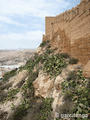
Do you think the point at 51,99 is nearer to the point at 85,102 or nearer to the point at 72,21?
the point at 85,102

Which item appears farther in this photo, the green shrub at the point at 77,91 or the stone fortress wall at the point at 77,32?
the stone fortress wall at the point at 77,32

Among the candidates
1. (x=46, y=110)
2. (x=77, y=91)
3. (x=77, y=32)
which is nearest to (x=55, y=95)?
(x=46, y=110)

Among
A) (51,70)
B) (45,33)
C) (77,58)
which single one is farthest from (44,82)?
(45,33)

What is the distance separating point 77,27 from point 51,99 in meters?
3.88

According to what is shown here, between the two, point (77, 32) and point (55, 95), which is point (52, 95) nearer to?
point (55, 95)

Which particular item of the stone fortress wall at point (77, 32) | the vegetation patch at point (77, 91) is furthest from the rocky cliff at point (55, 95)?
the stone fortress wall at point (77, 32)

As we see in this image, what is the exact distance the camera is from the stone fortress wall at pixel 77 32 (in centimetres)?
532

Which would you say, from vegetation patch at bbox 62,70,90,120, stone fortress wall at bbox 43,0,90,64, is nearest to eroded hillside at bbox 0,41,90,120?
vegetation patch at bbox 62,70,90,120

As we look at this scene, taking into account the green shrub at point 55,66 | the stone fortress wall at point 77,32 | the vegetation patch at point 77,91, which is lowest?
the vegetation patch at point 77,91

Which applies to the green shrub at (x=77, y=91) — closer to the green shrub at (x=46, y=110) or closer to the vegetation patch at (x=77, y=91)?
the vegetation patch at (x=77, y=91)

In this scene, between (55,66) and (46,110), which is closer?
(46,110)

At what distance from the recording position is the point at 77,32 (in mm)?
6141

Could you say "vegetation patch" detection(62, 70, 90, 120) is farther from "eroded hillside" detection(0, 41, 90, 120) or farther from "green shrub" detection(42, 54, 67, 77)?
"green shrub" detection(42, 54, 67, 77)

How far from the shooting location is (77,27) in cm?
617
